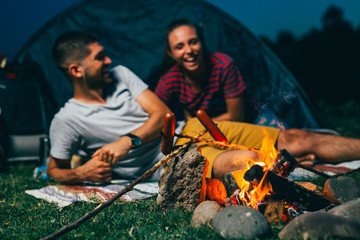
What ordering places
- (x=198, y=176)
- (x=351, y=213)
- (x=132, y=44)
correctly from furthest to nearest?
1. (x=132, y=44)
2. (x=198, y=176)
3. (x=351, y=213)

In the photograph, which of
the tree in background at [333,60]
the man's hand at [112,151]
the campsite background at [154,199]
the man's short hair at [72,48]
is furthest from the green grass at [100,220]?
the tree in background at [333,60]

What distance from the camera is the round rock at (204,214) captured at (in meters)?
1.61

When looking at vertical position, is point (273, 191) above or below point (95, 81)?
below

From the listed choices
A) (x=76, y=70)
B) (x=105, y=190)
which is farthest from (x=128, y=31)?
(x=105, y=190)

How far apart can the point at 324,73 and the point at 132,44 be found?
5261 millimetres

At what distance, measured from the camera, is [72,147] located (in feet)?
8.70

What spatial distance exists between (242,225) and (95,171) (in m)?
1.47

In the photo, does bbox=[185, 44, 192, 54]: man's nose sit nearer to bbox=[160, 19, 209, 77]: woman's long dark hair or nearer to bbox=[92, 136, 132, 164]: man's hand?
bbox=[160, 19, 209, 77]: woman's long dark hair

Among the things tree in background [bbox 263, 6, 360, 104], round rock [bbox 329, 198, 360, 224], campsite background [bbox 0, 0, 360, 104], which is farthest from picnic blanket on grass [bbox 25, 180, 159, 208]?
tree in background [bbox 263, 6, 360, 104]

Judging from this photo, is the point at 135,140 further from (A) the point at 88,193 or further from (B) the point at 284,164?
(B) the point at 284,164

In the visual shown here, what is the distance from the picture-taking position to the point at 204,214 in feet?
5.36

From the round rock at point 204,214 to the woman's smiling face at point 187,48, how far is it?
6.14 feet

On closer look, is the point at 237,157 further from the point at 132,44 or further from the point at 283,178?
the point at 132,44

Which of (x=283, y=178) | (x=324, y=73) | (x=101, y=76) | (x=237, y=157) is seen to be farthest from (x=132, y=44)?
(x=324, y=73)
